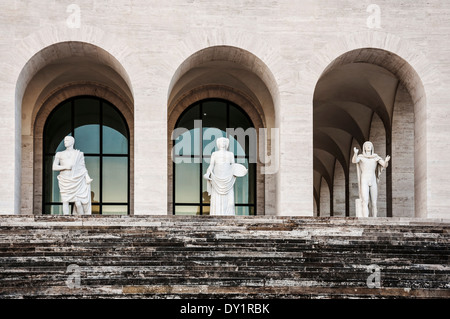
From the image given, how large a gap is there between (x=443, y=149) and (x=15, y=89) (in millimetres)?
10484

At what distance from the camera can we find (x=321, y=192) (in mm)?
36625

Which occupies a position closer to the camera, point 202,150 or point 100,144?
point 100,144

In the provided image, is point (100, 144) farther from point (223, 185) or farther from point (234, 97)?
point (223, 185)

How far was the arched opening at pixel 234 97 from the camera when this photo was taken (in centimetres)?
2245

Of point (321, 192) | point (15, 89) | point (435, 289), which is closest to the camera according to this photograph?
point (435, 289)

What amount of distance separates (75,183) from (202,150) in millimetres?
6497

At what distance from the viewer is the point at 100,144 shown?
77.1 ft

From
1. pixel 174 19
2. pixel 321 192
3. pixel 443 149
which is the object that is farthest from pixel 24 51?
pixel 321 192

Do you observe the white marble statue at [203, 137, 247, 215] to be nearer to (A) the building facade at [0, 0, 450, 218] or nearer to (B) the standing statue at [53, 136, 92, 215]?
(A) the building facade at [0, 0, 450, 218]

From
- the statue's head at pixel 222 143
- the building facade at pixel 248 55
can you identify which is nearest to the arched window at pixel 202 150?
the building facade at pixel 248 55

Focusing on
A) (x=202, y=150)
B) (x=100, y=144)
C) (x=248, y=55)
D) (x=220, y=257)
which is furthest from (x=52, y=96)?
(x=220, y=257)

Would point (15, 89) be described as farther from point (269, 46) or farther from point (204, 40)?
point (269, 46)

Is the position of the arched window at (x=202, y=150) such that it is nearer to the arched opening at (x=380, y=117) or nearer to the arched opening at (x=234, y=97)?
the arched opening at (x=234, y=97)

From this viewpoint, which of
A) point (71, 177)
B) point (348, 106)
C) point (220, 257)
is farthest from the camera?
point (348, 106)
